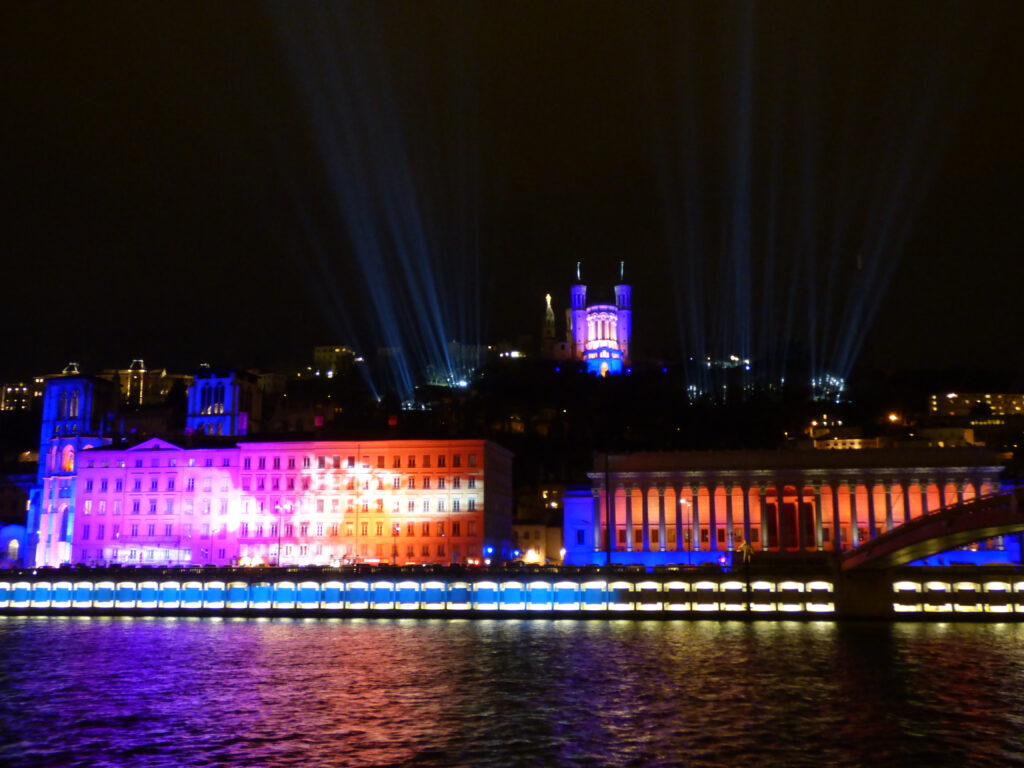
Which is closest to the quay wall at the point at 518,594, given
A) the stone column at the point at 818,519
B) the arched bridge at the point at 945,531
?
the arched bridge at the point at 945,531

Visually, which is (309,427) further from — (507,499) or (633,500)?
(633,500)

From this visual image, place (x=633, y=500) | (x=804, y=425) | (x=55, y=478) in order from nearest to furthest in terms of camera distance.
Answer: (x=633, y=500) < (x=55, y=478) < (x=804, y=425)

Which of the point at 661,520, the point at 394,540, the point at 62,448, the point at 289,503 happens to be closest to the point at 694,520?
the point at 661,520

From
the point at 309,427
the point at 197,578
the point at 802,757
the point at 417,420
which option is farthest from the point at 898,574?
the point at 309,427

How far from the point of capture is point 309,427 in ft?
505

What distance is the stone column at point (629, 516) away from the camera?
110m

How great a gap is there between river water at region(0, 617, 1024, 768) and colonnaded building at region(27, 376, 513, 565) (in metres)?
37.9

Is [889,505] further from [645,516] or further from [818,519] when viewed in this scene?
[645,516]

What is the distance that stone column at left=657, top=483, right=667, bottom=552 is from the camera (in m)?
110

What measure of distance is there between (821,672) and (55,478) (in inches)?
4022

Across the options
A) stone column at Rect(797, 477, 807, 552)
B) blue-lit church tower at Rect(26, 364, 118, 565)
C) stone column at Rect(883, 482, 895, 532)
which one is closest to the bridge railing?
stone column at Rect(797, 477, 807, 552)

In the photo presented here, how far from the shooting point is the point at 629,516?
11088cm

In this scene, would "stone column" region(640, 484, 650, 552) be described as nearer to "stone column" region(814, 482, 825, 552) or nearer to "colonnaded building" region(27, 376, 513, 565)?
"colonnaded building" region(27, 376, 513, 565)

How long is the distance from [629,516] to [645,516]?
6.03ft
